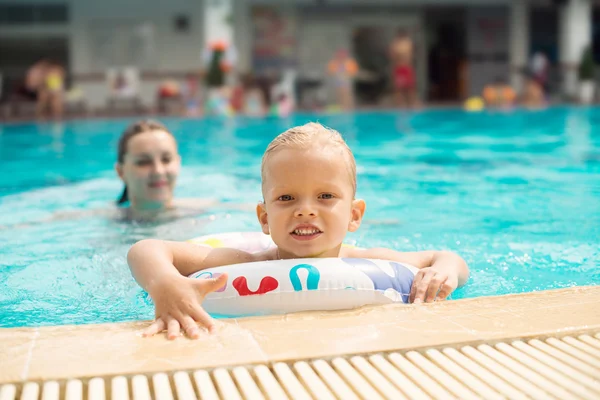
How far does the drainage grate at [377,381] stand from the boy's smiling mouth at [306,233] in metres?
0.75

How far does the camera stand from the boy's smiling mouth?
268cm

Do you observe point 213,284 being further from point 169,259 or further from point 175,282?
point 169,259

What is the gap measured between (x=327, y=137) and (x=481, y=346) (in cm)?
95

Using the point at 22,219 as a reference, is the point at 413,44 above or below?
above

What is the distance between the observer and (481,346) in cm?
206

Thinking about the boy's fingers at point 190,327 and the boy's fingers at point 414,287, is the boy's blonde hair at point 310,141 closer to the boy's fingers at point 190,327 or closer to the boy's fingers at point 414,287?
the boy's fingers at point 414,287

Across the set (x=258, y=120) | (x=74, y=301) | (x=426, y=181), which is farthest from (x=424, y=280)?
(x=258, y=120)

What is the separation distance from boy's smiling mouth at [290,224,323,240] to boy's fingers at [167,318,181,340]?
603mm

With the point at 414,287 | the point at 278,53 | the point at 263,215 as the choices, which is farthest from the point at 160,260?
the point at 278,53

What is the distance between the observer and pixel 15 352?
2002 millimetres

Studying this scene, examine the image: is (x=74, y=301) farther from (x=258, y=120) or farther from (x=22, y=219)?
(x=258, y=120)

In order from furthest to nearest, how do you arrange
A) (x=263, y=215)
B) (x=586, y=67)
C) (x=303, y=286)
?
(x=586, y=67) → (x=263, y=215) → (x=303, y=286)

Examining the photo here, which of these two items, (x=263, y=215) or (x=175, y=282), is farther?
(x=263, y=215)

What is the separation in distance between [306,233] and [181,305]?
1.88ft
